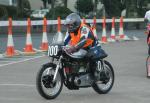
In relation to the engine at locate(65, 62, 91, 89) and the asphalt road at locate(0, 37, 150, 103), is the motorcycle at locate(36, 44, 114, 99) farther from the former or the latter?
the asphalt road at locate(0, 37, 150, 103)

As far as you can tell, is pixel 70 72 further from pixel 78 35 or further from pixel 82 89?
pixel 82 89

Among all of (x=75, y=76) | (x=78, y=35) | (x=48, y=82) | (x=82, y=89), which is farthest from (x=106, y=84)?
(x=48, y=82)

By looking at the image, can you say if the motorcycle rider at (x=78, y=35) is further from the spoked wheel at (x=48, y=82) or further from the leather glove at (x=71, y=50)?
the spoked wheel at (x=48, y=82)

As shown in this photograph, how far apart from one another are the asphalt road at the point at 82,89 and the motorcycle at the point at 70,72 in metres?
0.19

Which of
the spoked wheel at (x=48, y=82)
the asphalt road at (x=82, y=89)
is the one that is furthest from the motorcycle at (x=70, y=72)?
the asphalt road at (x=82, y=89)

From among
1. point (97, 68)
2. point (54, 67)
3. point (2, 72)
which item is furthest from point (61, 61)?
point (2, 72)

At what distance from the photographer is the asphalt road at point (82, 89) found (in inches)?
409

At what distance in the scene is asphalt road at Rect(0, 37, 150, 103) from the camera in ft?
34.1

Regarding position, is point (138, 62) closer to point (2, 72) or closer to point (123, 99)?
point (2, 72)

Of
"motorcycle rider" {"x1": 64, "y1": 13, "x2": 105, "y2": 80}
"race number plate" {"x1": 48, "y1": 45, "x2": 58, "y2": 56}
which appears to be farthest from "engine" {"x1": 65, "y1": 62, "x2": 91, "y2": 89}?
"race number plate" {"x1": 48, "y1": 45, "x2": 58, "y2": 56}

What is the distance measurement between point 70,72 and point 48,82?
1.56 ft

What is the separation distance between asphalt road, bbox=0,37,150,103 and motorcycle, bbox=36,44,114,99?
19 cm

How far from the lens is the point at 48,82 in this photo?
10211 mm

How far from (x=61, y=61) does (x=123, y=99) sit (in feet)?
4.03
